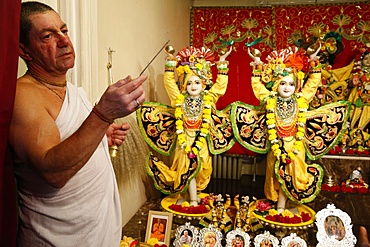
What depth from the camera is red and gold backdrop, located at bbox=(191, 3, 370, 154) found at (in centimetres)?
354

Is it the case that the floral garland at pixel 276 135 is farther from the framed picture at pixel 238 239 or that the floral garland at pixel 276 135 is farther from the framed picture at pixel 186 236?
the framed picture at pixel 186 236

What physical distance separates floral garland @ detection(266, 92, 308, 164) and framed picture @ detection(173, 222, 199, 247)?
72cm

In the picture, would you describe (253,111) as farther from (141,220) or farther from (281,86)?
(141,220)

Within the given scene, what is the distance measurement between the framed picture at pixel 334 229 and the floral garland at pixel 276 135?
0.40 meters

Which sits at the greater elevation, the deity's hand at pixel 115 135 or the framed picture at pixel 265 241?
the deity's hand at pixel 115 135

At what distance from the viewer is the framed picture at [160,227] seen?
6.66 ft

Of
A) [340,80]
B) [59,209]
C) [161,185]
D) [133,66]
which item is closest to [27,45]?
→ [59,209]

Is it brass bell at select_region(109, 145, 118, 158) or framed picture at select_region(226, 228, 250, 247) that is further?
framed picture at select_region(226, 228, 250, 247)

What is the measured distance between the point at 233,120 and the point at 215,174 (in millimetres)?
1402

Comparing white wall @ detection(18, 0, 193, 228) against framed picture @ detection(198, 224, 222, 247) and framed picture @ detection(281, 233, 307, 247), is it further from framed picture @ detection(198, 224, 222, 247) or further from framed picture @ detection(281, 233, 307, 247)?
framed picture @ detection(281, 233, 307, 247)

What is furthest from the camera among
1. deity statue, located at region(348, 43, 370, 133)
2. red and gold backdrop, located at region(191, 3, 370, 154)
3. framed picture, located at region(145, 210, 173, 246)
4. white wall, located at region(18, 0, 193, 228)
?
red and gold backdrop, located at region(191, 3, 370, 154)

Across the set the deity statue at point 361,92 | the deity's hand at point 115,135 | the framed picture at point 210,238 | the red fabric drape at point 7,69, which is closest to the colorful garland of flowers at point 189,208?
the framed picture at point 210,238

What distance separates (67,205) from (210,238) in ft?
3.78

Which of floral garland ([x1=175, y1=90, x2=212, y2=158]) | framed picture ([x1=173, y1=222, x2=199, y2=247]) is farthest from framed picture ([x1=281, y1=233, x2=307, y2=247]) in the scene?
floral garland ([x1=175, y1=90, x2=212, y2=158])
